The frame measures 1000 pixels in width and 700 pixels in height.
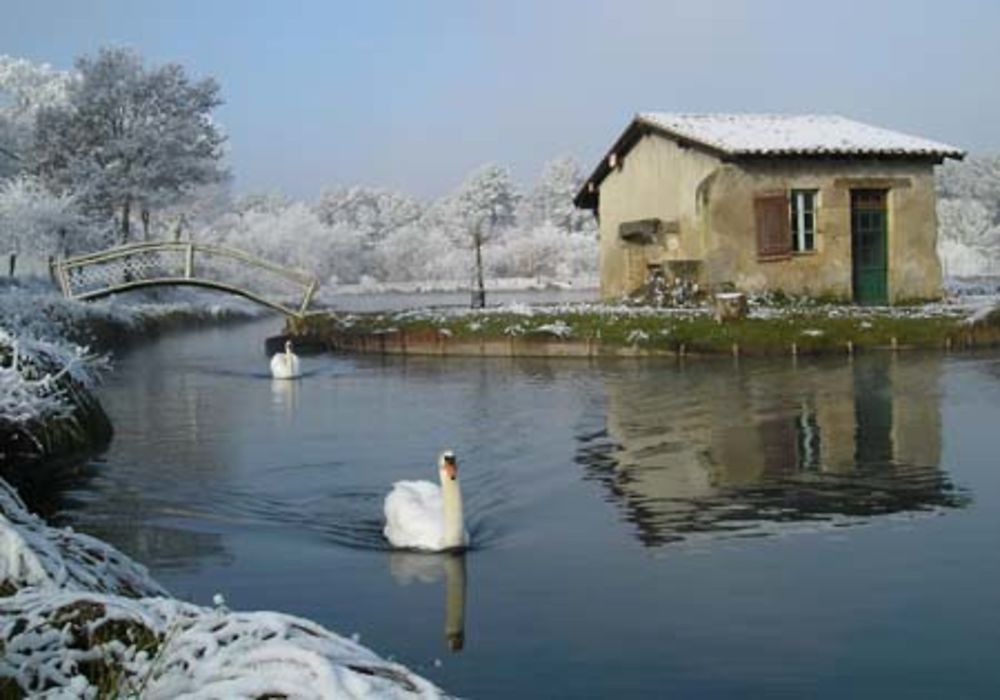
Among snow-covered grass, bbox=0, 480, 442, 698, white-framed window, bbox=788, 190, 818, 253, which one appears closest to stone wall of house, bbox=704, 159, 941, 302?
white-framed window, bbox=788, 190, 818, 253

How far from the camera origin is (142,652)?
4047mm

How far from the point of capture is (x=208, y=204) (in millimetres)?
96625

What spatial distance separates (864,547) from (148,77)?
46349 mm

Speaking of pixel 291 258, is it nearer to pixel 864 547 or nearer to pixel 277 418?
pixel 277 418

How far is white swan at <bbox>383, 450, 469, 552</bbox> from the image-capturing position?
8781 mm

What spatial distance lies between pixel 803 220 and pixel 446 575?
22.5m

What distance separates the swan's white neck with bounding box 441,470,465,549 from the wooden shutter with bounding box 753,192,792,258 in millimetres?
20927

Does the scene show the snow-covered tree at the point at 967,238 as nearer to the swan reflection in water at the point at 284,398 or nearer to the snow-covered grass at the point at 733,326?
the snow-covered grass at the point at 733,326

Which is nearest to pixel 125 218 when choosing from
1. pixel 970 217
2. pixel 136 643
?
pixel 136 643

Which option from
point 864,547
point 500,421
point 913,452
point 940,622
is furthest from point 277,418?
point 940,622

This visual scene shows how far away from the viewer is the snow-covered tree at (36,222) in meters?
46.0

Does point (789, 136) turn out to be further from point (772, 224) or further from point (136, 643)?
point (136, 643)

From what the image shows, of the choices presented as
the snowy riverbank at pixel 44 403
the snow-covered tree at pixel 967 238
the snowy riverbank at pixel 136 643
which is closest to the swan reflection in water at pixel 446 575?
the snowy riverbank at pixel 136 643

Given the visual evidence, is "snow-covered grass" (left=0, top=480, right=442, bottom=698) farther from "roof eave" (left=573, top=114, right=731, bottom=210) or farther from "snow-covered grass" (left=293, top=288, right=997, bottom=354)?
"roof eave" (left=573, top=114, right=731, bottom=210)
